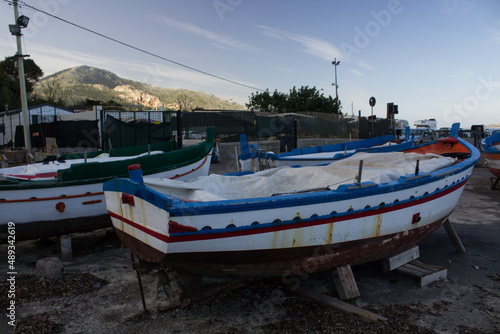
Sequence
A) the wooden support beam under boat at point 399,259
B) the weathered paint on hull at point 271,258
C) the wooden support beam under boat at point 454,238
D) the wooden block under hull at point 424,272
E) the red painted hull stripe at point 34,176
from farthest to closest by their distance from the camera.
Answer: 1. the red painted hull stripe at point 34,176
2. the wooden support beam under boat at point 454,238
3. the wooden support beam under boat at point 399,259
4. the wooden block under hull at point 424,272
5. the weathered paint on hull at point 271,258

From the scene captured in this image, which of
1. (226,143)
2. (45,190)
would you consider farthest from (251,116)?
(45,190)

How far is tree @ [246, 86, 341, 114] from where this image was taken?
43188mm

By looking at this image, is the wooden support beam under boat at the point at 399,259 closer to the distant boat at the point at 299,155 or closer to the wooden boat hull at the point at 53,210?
the distant boat at the point at 299,155

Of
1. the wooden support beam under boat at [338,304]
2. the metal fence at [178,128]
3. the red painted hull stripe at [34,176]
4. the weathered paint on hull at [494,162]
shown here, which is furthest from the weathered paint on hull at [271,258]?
the metal fence at [178,128]

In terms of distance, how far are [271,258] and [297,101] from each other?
137ft

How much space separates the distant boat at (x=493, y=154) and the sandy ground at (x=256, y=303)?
6.05 meters

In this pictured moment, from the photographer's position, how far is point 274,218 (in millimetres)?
3016

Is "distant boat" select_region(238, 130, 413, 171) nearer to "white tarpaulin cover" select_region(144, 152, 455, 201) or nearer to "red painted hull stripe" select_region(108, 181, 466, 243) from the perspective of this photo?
"white tarpaulin cover" select_region(144, 152, 455, 201)

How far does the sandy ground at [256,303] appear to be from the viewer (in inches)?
124

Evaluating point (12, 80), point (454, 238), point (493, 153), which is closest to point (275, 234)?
point (454, 238)

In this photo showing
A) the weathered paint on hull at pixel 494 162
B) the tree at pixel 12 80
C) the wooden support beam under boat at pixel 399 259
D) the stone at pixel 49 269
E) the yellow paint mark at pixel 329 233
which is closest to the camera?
the yellow paint mark at pixel 329 233

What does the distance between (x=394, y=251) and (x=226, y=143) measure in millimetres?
15220

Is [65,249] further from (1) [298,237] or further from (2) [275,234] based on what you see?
(1) [298,237]

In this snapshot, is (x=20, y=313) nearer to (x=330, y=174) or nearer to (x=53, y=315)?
(x=53, y=315)
